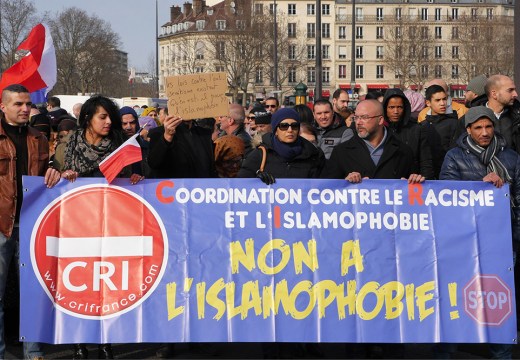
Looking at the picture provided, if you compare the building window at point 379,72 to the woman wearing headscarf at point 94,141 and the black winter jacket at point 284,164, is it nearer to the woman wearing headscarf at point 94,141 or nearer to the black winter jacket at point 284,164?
the black winter jacket at point 284,164

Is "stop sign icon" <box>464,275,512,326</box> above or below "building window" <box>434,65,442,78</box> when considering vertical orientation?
below

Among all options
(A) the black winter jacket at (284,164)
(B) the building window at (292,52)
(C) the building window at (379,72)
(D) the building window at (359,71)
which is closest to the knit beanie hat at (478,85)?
(A) the black winter jacket at (284,164)

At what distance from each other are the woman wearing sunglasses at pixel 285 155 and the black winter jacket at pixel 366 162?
0.15 m

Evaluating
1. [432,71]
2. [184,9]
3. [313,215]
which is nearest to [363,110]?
[313,215]

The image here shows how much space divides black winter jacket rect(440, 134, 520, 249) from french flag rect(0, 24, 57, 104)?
Result: 5.61m

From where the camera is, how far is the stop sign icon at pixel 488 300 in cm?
668

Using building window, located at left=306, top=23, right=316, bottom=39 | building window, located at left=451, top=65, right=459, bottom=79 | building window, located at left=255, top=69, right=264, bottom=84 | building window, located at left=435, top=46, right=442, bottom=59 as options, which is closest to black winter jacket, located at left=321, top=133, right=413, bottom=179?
building window, located at left=255, top=69, right=264, bottom=84

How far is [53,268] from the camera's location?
6770 mm

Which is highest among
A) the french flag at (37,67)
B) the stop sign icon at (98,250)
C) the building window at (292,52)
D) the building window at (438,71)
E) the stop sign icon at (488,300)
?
the building window at (292,52)

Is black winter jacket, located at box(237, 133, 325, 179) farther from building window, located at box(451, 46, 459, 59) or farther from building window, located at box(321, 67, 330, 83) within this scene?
building window, located at box(321, 67, 330, 83)

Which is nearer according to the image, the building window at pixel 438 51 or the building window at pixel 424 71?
the building window at pixel 424 71

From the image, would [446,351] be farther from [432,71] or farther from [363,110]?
[432,71]

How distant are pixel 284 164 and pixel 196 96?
2.61ft

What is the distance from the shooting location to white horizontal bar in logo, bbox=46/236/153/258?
6.80m
